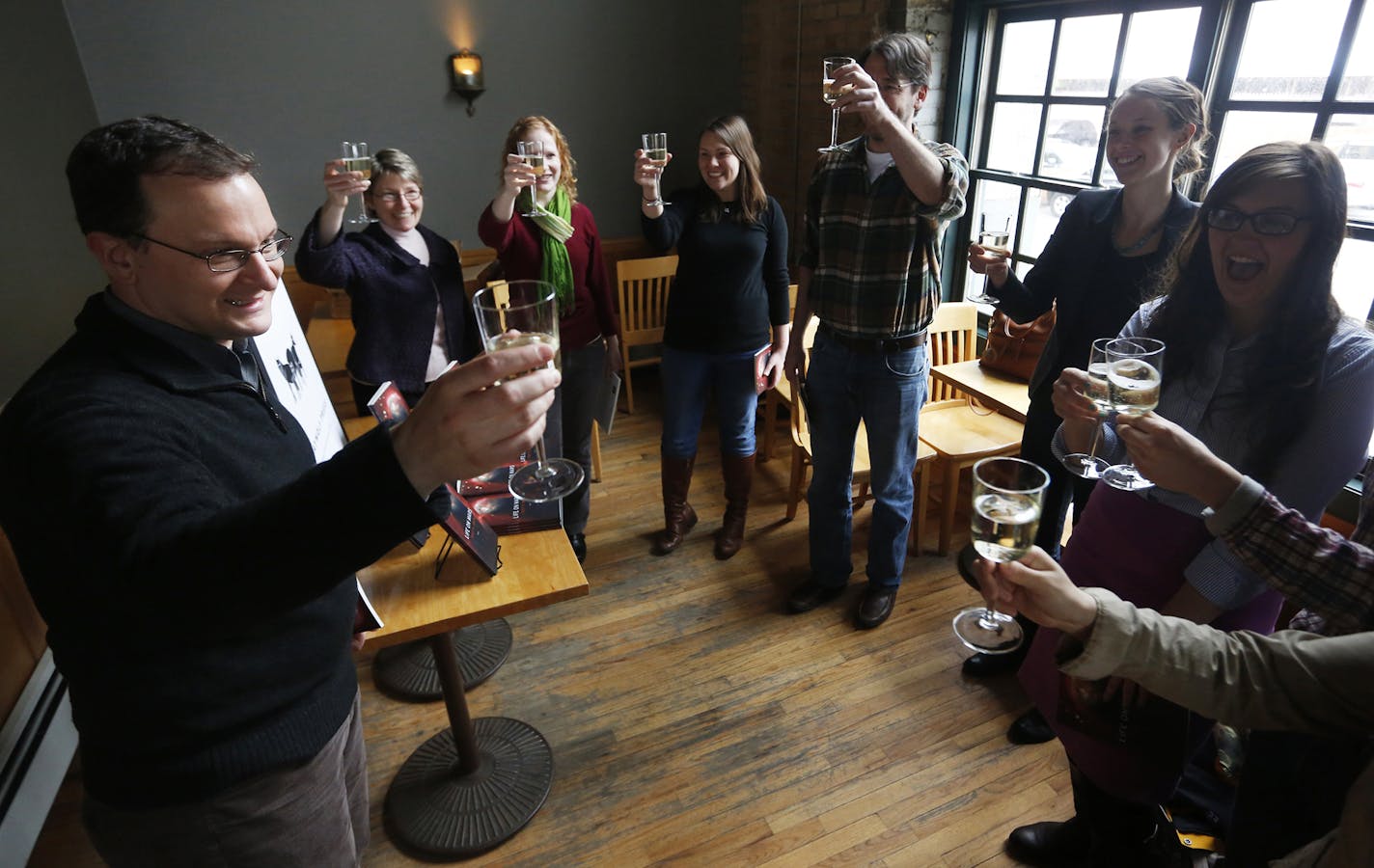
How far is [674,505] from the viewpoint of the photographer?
3061 millimetres

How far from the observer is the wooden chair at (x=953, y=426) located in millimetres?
2814

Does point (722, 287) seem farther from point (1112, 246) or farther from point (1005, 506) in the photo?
point (1005, 506)

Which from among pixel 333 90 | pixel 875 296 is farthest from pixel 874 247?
pixel 333 90

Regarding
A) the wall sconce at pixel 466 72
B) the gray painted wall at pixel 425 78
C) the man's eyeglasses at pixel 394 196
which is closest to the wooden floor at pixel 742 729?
the man's eyeglasses at pixel 394 196

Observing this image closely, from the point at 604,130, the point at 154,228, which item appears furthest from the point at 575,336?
the point at 604,130

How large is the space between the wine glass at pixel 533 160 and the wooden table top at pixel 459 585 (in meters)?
1.18

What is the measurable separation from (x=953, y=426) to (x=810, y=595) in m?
0.93

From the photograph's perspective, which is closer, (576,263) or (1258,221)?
(1258,221)

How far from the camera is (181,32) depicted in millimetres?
3641

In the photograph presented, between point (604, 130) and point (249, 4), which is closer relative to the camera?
point (249, 4)

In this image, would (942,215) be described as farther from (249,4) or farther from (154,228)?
(249,4)

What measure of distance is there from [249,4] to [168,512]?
4.04m

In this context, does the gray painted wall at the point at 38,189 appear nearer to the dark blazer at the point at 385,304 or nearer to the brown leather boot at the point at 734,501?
the dark blazer at the point at 385,304

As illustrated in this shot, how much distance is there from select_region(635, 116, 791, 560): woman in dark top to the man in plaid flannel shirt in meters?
0.21
